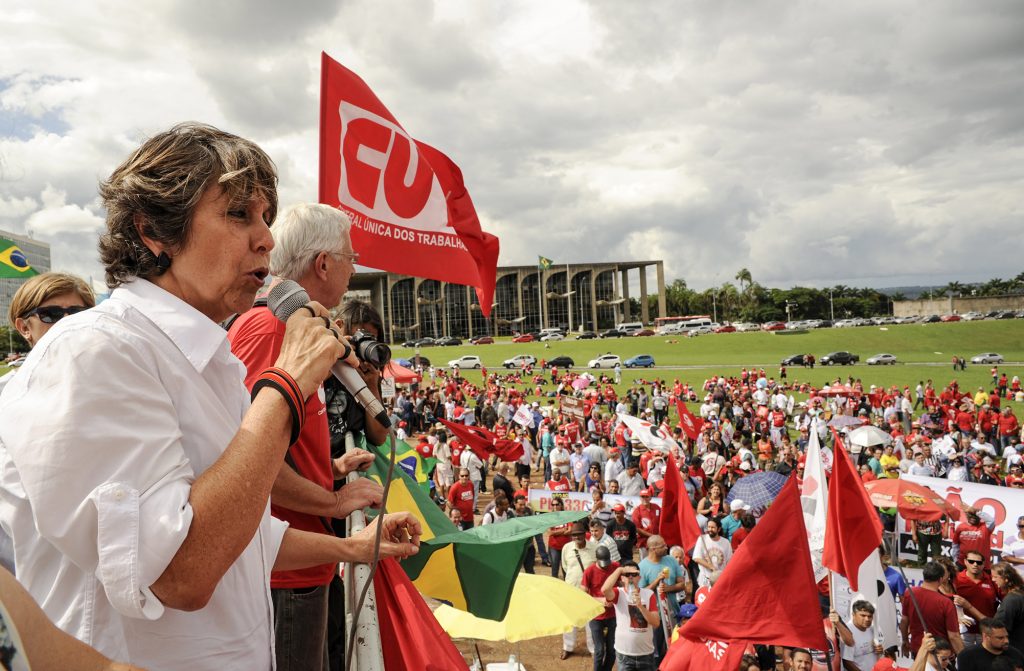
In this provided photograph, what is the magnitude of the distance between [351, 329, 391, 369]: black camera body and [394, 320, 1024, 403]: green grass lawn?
46.7m

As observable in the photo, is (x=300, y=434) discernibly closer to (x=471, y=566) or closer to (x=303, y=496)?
(x=303, y=496)

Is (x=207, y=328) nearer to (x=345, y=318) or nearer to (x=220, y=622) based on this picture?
(x=220, y=622)

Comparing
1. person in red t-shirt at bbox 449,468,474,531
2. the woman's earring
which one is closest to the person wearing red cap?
person in red t-shirt at bbox 449,468,474,531

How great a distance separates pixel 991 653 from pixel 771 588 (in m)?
2.60

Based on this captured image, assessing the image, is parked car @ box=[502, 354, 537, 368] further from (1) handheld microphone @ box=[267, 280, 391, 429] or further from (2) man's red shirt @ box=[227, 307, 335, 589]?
(1) handheld microphone @ box=[267, 280, 391, 429]

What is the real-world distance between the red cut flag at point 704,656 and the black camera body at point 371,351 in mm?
4498

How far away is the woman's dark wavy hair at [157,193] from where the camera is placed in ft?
4.29

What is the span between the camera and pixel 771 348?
205 ft

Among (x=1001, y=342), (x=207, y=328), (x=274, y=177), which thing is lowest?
(x=1001, y=342)

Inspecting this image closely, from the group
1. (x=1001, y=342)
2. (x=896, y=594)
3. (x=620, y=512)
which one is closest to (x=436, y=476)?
(x=620, y=512)

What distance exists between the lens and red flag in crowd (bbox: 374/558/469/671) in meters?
2.17

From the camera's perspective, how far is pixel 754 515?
1062 centimetres

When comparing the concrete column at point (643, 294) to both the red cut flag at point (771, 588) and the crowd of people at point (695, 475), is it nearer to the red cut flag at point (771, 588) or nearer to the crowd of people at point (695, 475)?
the crowd of people at point (695, 475)

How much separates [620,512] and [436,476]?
7898 mm
